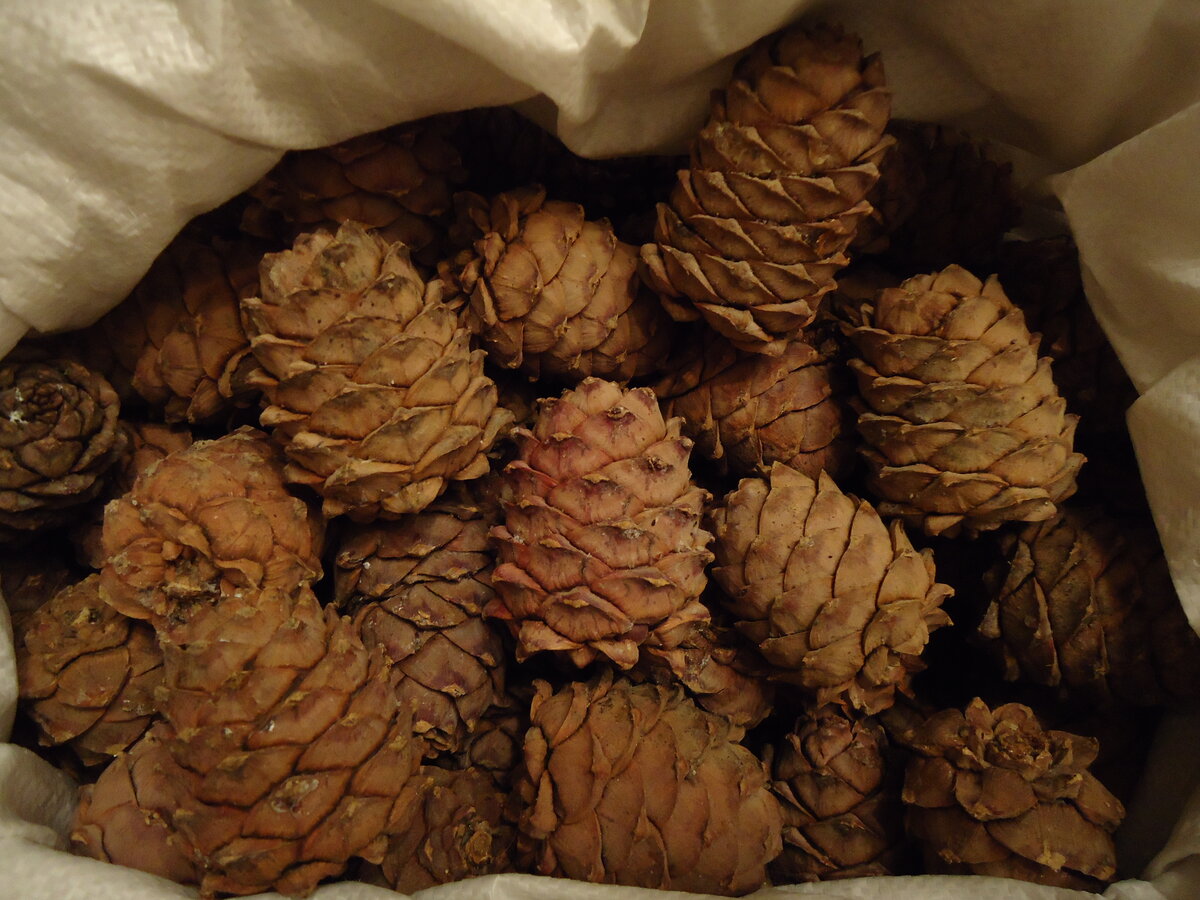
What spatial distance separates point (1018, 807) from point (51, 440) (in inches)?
37.3

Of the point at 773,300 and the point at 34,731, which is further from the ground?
the point at 773,300

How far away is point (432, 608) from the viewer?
802 millimetres

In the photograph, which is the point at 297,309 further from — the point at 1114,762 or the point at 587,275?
the point at 1114,762

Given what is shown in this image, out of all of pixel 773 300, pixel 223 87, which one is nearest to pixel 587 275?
pixel 773 300

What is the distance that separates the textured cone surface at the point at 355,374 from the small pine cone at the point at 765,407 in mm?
275

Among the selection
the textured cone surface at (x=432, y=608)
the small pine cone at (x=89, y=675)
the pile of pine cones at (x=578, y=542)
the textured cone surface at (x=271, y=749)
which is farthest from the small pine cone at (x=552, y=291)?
the small pine cone at (x=89, y=675)

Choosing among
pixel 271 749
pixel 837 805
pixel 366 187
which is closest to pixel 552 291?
pixel 366 187

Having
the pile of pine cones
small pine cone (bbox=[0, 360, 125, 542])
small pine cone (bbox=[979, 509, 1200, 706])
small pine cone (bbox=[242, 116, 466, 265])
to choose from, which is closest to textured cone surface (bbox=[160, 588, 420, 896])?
the pile of pine cones

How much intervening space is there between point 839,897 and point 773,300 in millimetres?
523

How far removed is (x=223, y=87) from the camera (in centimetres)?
72

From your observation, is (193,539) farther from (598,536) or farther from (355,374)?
(598,536)

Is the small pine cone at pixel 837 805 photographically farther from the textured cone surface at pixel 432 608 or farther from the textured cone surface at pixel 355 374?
the textured cone surface at pixel 355 374

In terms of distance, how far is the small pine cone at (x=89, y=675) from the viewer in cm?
77

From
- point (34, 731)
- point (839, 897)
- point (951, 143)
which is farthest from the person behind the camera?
point (951, 143)
